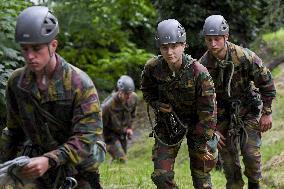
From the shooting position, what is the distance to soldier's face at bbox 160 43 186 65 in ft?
20.7

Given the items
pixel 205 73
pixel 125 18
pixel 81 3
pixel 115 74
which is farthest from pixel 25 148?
pixel 125 18

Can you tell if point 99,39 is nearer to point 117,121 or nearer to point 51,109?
point 117,121

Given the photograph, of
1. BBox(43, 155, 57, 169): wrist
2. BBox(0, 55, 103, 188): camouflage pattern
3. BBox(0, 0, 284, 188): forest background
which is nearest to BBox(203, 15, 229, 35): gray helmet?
BBox(0, 55, 103, 188): camouflage pattern

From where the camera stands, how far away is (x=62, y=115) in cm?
443

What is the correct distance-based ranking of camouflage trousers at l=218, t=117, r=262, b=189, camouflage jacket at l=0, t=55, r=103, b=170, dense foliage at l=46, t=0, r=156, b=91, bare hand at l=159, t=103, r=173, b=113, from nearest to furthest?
camouflage jacket at l=0, t=55, r=103, b=170
bare hand at l=159, t=103, r=173, b=113
camouflage trousers at l=218, t=117, r=262, b=189
dense foliage at l=46, t=0, r=156, b=91

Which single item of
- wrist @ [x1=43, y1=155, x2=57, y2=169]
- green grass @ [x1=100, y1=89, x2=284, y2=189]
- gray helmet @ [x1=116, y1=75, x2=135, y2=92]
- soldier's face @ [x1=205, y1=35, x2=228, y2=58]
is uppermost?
wrist @ [x1=43, y1=155, x2=57, y2=169]

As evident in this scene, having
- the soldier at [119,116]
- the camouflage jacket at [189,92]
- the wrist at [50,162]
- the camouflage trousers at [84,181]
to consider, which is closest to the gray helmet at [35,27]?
the wrist at [50,162]

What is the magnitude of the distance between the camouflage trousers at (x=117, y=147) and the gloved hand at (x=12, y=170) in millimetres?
9919

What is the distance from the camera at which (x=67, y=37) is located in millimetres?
16562

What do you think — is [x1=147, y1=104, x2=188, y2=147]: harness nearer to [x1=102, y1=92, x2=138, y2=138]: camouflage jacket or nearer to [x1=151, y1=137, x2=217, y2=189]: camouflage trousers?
[x1=151, y1=137, x2=217, y2=189]: camouflage trousers

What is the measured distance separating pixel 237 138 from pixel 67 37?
30.7 feet

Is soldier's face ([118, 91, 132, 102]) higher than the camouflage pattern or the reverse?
the reverse

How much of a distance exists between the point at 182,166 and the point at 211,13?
5.05 meters

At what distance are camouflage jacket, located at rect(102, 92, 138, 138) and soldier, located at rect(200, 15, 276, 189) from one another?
6.25 m
